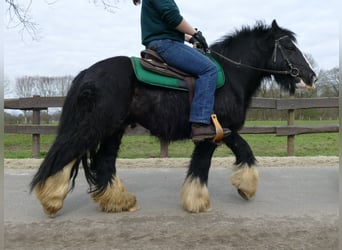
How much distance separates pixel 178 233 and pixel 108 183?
3.75 feet

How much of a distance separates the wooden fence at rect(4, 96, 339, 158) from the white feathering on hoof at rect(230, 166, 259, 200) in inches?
150

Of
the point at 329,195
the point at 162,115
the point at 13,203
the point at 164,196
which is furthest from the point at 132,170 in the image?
the point at 329,195

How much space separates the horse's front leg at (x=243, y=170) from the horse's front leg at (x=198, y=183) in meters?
0.36

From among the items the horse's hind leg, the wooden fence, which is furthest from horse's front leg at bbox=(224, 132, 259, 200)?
the wooden fence

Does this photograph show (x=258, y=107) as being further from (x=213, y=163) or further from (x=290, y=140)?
(x=213, y=163)

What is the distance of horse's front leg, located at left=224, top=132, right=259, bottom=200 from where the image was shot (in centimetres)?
435

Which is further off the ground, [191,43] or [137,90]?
[191,43]

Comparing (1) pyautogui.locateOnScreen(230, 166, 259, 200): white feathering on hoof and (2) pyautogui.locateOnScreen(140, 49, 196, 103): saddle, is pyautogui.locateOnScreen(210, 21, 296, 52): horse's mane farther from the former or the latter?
(1) pyautogui.locateOnScreen(230, 166, 259, 200): white feathering on hoof

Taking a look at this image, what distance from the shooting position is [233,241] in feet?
10.3

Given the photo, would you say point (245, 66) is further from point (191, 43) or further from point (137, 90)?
point (137, 90)

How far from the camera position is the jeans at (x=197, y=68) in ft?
12.3

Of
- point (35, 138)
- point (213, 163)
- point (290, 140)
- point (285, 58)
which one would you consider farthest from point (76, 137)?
point (290, 140)

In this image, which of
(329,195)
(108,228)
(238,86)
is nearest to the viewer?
(108,228)

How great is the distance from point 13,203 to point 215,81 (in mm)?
2849
